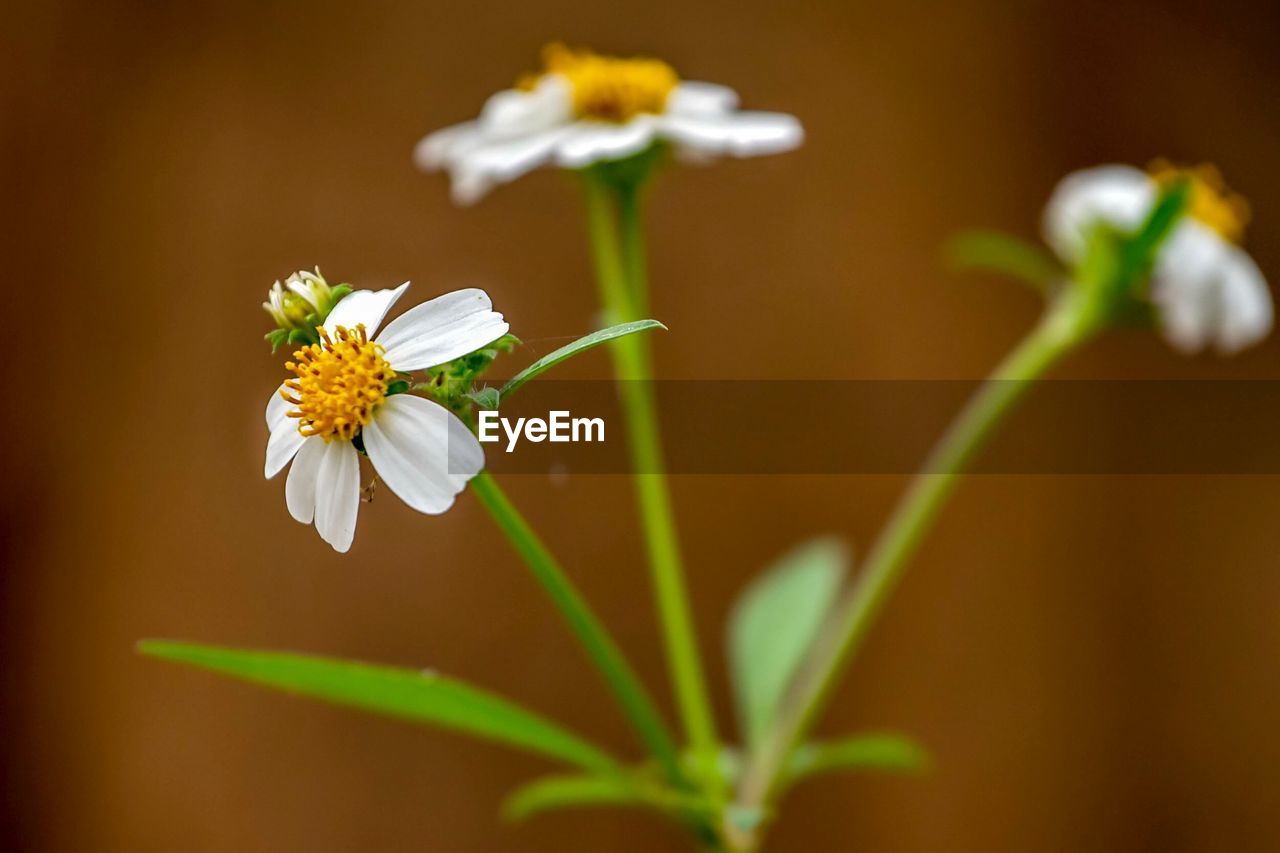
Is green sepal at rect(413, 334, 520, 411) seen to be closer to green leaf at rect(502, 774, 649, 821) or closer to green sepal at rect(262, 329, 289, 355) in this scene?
green sepal at rect(262, 329, 289, 355)

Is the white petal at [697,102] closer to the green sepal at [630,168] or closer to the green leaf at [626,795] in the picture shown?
the green sepal at [630,168]

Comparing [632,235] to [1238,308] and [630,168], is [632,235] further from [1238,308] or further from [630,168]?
[1238,308]

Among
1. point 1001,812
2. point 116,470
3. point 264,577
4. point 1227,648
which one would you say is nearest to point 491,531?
point 264,577

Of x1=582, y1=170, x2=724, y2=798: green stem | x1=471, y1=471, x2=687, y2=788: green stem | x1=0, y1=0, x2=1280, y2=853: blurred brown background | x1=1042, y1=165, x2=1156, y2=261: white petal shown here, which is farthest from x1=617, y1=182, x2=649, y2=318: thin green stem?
x1=0, y1=0, x2=1280, y2=853: blurred brown background

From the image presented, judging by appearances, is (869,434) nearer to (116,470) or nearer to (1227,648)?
(1227,648)

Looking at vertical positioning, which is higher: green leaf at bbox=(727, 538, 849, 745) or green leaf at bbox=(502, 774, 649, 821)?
green leaf at bbox=(727, 538, 849, 745)

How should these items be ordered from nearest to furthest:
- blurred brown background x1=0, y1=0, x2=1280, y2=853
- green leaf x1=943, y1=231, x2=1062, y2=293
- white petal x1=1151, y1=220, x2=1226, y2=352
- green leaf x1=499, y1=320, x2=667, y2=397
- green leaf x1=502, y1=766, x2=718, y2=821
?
green leaf x1=499, y1=320, x2=667, y2=397, green leaf x1=502, y1=766, x2=718, y2=821, white petal x1=1151, y1=220, x2=1226, y2=352, green leaf x1=943, y1=231, x2=1062, y2=293, blurred brown background x1=0, y1=0, x2=1280, y2=853

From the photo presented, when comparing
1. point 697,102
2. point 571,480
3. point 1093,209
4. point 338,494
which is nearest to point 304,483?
point 338,494
